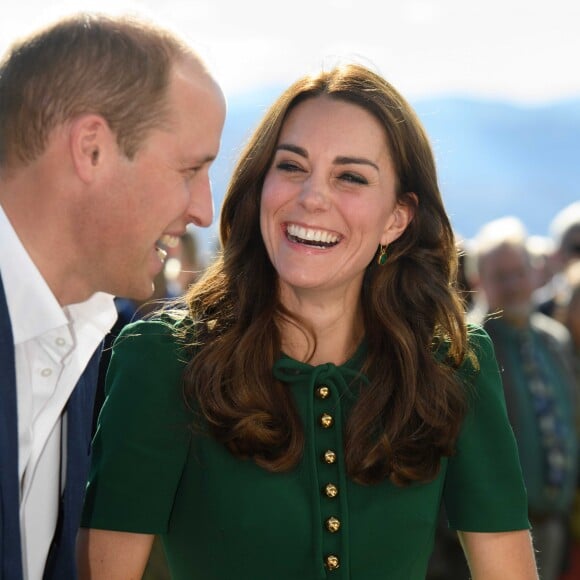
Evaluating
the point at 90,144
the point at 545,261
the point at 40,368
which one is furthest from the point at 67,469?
the point at 545,261

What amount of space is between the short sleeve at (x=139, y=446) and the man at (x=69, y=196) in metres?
0.40

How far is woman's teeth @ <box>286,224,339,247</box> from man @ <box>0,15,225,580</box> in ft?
A: 2.06

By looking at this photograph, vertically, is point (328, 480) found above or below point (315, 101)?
below

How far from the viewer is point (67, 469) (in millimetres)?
2213

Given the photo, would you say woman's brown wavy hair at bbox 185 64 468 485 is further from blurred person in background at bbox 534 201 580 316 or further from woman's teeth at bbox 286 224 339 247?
blurred person in background at bbox 534 201 580 316

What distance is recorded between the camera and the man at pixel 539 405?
4719mm

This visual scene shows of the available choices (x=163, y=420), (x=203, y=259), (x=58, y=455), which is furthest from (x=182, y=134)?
(x=203, y=259)

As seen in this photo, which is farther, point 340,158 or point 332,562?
point 340,158

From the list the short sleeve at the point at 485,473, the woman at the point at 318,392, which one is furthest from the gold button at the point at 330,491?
the short sleeve at the point at 485,473

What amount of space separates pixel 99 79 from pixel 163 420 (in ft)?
3.11

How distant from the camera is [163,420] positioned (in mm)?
2648

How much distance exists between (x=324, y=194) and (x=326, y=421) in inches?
21.4

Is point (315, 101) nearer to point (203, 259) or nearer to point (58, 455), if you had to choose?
point (58, 455)

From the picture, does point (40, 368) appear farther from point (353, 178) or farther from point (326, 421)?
point (353, 178)
